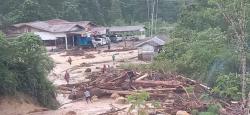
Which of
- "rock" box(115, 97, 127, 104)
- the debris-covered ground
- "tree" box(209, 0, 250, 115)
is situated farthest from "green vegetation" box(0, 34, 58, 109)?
"tree" box(209, 0, 250, 115)

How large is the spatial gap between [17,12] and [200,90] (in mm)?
47767

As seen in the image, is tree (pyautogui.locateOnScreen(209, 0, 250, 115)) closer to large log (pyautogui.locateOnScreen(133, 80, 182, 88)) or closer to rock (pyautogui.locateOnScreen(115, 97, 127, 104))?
rock (pyautogui.locateOnScreen(115, 97, 127, 104))

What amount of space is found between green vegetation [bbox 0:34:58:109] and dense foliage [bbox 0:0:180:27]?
40.1 metres

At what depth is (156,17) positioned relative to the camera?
281 feet

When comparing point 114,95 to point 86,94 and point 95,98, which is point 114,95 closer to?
point 95,98

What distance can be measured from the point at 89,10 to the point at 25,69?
5957cm

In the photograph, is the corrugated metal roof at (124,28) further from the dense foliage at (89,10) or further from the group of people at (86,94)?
the group of people at (86,94)

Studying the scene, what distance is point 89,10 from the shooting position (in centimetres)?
8162

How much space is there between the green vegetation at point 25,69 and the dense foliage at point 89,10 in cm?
4012

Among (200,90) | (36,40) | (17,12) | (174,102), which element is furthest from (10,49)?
(17,12)

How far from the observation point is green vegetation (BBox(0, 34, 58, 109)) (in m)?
21.8

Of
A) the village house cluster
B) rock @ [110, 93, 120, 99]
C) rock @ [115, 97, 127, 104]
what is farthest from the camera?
the village house cluster

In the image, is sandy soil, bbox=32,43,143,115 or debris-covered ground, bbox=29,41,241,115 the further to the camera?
sandy soil, bbox=32,43,143,115


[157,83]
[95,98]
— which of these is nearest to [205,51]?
[157,83]
